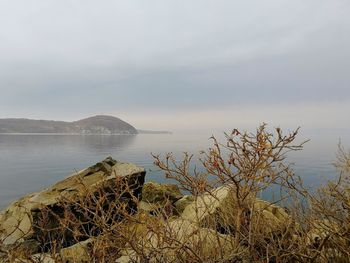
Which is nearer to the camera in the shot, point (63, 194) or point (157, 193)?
point (63, 194)

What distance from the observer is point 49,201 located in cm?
1272

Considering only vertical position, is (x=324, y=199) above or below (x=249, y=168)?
below

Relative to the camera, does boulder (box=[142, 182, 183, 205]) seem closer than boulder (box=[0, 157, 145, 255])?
No

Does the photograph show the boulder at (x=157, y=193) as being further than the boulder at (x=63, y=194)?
Yes

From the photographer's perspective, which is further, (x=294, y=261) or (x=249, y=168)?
(x=294, y=261)

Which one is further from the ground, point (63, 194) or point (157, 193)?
point (63, 194)

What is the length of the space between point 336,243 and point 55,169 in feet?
215

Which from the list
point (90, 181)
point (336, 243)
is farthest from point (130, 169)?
point (336, 243)

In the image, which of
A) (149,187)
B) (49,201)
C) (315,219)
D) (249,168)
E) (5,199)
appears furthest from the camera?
(5,199)

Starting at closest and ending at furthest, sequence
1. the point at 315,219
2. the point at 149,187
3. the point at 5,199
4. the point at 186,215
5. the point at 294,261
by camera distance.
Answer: the point at 294,261 → the point at 315,219 → the point at 186,215 → the point at 149,187 → the point at 5,199

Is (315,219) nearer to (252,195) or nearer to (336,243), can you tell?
(336,243)

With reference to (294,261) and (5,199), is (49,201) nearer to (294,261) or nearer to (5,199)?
(294,261)

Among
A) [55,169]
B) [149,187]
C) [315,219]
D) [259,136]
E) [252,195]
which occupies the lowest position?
[55,169]

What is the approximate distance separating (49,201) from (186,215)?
539cm
